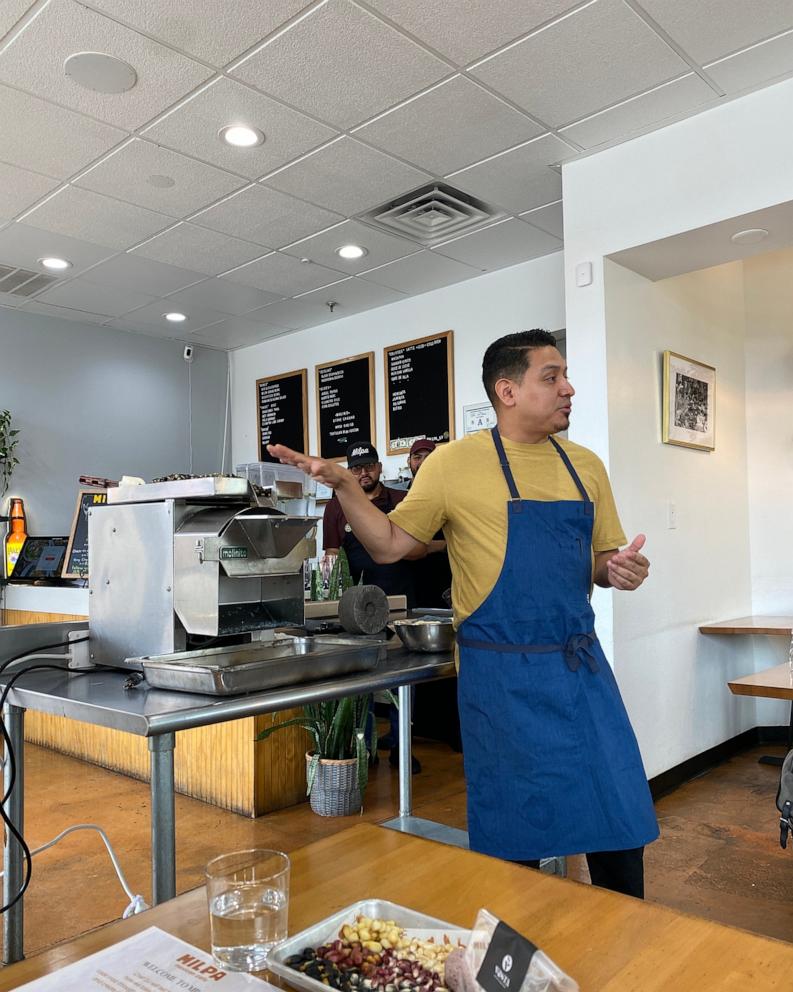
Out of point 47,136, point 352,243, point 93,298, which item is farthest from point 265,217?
point 93,298

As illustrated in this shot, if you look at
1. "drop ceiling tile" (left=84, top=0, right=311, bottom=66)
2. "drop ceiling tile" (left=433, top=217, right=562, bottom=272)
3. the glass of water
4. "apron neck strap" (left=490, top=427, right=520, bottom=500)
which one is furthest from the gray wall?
the glass of water

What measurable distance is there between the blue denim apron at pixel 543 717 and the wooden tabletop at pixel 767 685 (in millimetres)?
1533

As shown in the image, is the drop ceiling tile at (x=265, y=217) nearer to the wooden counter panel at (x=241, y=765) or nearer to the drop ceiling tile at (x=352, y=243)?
the drop ceiling tile at (x=352, y=243)

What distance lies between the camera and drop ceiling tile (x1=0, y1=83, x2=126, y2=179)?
3.20 m

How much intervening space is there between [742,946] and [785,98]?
10.5ft

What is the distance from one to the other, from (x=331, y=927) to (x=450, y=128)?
3.26m

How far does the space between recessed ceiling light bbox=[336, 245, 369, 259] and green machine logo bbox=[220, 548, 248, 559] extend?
11.0 feet

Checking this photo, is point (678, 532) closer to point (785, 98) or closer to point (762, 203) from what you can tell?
point (762, 203)

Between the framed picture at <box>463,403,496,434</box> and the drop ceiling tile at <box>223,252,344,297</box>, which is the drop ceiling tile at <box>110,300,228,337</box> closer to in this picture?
the drop ceiling tile at <box>223,252,344,297</box>

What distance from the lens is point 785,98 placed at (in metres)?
3.10

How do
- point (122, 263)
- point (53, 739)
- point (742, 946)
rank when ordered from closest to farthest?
point (742, 946) < point (53, 739) < point (122, 263)

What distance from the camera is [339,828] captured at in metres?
3.23

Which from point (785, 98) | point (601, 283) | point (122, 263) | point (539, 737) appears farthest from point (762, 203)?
point (122, 263)

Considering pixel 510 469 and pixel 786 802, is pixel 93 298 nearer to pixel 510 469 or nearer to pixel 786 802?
pixel 510 469
